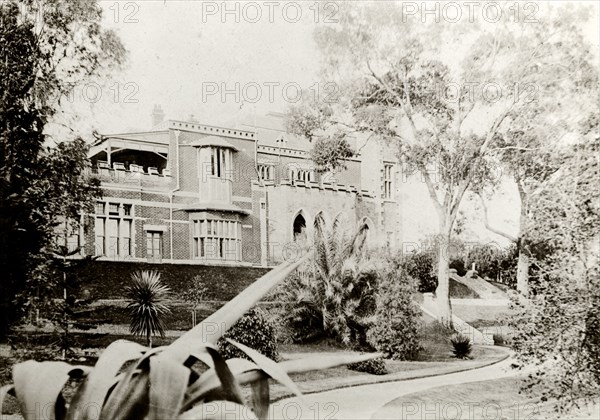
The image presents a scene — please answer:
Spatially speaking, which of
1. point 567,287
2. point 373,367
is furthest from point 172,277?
point 567,287

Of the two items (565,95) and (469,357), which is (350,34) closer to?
(565,95)

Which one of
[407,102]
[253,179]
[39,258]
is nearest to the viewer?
[39,258]

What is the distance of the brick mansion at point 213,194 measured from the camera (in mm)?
2035

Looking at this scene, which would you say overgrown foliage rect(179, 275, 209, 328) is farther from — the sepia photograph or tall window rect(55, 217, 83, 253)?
tall window rect(55, 217, 83, 253)

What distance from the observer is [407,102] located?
241cm

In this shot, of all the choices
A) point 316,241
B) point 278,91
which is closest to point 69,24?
point 278,91

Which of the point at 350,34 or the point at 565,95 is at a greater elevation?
the point at 350,34

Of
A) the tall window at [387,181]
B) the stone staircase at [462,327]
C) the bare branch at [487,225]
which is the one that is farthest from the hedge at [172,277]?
the bare branch at [487,225]

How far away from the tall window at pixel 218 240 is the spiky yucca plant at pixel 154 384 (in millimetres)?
606

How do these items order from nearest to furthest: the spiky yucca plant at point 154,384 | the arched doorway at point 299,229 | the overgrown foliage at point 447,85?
the spiky yucca plant at point 154,384 → the arched doorway at point 299,229 → the overgrown foliage at point 447,85

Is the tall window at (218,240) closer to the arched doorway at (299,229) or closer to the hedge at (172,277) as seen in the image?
the hedge at (172,277)

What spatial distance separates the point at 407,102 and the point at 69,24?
126 centimetres

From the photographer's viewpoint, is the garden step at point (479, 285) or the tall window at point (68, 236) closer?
the tall window at point (68, 236)

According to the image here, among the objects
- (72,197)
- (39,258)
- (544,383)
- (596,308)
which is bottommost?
(544,383)
